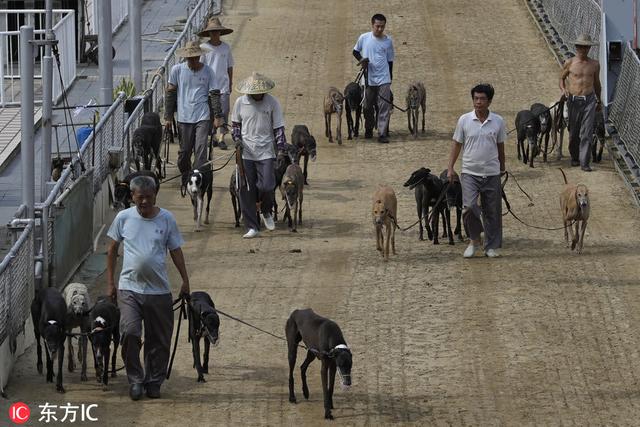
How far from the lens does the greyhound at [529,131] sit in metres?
19.8

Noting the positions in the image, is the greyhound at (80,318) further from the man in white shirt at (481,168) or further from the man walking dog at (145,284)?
the man in white shirt at (481,168)

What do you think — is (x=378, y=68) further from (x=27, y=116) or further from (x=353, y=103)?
(x=27, y=116)

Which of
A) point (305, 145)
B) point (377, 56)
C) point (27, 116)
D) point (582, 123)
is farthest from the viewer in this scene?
point (377, 56)

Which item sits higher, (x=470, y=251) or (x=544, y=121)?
(x=544, y=121)

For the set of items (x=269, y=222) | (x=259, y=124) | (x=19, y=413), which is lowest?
(x=19, y=413)

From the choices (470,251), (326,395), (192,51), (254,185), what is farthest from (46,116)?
(326,395)

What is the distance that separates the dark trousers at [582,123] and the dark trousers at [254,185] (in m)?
4.76

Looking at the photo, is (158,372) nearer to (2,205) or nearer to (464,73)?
(2,205)

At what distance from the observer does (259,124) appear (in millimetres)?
16250

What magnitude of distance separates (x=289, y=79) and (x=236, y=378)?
13586mm

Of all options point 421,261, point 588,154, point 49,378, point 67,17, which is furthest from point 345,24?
point 49,378

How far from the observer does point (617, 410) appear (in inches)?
455

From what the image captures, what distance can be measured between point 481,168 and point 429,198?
97cm

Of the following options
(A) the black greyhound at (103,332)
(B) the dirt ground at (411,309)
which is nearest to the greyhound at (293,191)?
(B) the dirt ground at (411,309)
